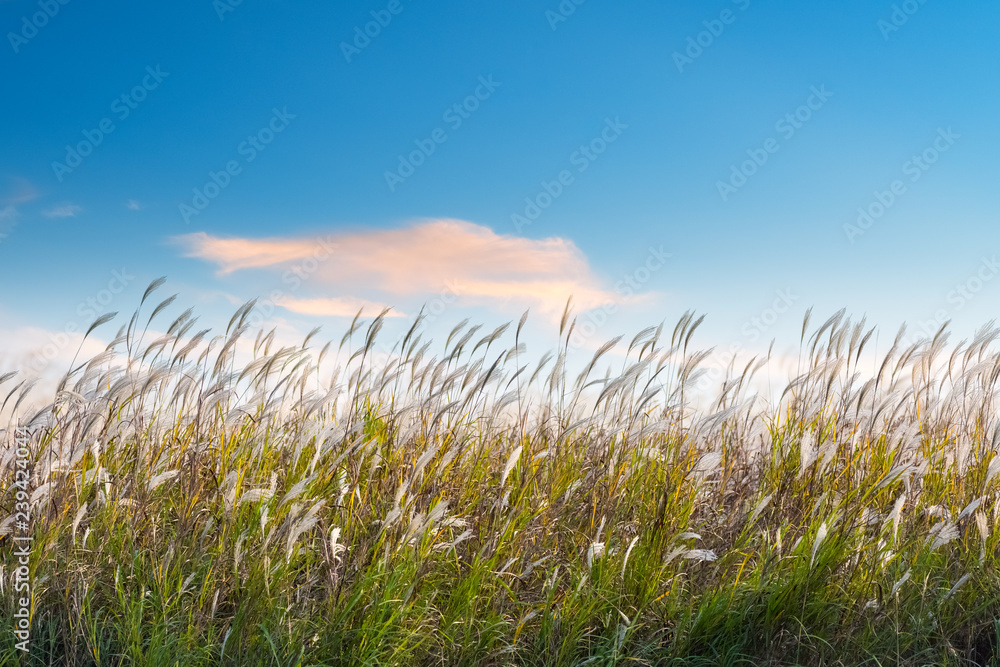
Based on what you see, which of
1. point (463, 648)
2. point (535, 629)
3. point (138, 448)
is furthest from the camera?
point (138, 448)

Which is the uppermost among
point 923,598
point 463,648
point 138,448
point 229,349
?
point 229,349

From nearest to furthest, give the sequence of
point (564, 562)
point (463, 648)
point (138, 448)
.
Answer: point (463, 648) < point (564, 562) < point (138, 448)

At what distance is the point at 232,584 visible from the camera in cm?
262

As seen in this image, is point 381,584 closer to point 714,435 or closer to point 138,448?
point 138,448

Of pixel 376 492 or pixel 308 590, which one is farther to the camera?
pixel 376 492

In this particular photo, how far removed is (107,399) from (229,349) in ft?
1.96

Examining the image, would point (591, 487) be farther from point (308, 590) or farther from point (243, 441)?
point (243, 441)

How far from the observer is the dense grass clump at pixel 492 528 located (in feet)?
8.18

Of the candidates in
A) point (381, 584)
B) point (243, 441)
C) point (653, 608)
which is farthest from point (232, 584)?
point (653, 608)

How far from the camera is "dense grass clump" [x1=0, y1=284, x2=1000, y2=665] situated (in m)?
2.49

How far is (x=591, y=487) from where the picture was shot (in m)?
3.37

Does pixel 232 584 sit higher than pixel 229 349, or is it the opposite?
pixel 229 349

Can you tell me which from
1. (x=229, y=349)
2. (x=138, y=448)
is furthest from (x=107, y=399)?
(x=229, y=349)

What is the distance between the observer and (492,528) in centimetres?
283
